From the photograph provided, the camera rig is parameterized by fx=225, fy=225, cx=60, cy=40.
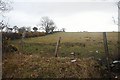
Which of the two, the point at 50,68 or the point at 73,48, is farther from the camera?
the point at 73,48

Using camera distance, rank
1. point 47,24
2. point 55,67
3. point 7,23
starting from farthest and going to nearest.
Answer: point 47,24
point 7,23
point 55,67

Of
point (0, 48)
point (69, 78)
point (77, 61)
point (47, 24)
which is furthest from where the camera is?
point (47, 24)

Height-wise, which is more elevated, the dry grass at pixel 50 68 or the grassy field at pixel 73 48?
the grassy field at pixel 73 48

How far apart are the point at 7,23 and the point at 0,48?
152 inches

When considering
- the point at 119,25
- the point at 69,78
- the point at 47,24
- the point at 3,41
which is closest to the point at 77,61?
the point at 69,78

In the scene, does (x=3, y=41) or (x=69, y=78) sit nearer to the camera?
(x=69, y=78)

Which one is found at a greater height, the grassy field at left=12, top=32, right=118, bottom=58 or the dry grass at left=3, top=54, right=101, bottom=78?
the grassy field at left=12, top=32, right=118, bottom=58

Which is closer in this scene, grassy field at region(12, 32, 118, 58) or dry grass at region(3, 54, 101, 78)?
dry grass at region(3, 54, 101, 78)

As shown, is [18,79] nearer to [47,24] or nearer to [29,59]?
[29,59]

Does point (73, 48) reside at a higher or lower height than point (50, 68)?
higher

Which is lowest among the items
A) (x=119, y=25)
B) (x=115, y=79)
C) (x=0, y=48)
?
(x=115, y=79)

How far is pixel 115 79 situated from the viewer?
12.4m

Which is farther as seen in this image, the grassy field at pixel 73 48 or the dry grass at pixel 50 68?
the grassy field at pixel 73 48

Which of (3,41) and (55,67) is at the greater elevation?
(3,41)
